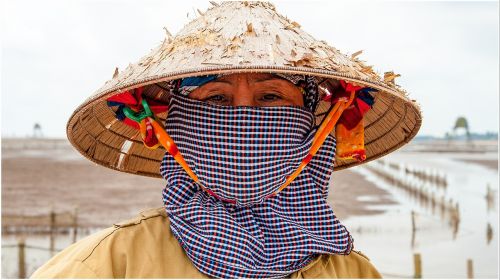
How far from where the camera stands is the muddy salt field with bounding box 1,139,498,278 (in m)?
9.80

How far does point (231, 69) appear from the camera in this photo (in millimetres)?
1469

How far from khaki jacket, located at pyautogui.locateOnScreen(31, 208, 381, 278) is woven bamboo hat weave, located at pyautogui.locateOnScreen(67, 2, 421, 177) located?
419 millimetres

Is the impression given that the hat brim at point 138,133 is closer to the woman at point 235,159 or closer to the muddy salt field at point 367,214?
the woman at point 235,159

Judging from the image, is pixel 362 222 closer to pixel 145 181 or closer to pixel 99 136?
pixel 145 181

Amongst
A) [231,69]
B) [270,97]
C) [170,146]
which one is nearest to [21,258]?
[170,146]

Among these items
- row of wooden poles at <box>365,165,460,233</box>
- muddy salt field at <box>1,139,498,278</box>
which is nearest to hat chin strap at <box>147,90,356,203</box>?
muddy salt field at <box>1,139,498,278</box>

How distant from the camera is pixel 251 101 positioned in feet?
5.71

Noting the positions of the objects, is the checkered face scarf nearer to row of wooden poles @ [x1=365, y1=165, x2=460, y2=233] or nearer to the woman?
the woman

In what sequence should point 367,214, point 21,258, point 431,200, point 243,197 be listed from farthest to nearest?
point 431,200, point 367,214, point 21,258, point 243,197

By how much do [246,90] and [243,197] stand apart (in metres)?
0.35

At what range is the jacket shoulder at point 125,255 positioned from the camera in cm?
146

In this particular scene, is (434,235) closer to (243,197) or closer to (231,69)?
(243,197)

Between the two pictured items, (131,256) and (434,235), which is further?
(434,235)

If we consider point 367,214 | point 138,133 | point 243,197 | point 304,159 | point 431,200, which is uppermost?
point 138,133
